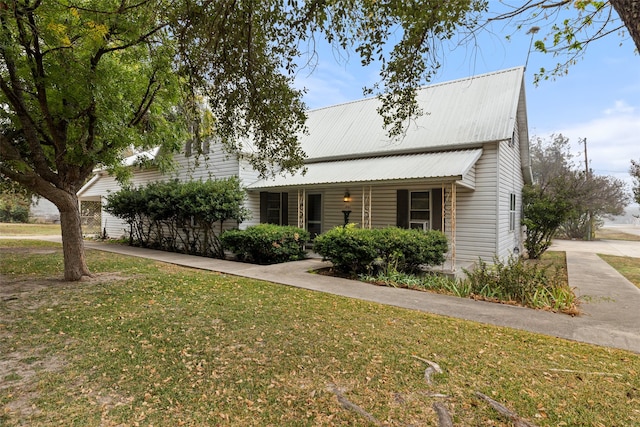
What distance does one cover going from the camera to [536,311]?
5816 millimetres

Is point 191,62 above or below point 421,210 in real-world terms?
above

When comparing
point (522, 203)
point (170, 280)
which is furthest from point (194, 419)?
point (522, 203)

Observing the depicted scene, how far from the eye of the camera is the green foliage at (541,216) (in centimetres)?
1329

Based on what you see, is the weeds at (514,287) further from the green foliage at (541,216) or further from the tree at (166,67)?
the green foliage at (541,216)

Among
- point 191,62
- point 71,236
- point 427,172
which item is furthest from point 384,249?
point 71,236

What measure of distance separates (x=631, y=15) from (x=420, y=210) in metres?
9.18

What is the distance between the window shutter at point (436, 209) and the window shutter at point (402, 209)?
0.86 m

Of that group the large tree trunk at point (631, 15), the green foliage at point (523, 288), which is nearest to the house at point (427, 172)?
the green foliage at point (523, 288)

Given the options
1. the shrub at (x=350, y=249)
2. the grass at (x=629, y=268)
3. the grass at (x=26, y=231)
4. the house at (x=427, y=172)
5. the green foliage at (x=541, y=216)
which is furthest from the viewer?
the grass at (x=26, y=231)

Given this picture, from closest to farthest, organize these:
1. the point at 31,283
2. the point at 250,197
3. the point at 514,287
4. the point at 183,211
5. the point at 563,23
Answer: the point at 563,23 < the point at 514,287 < the point at 31,283 < the point at 183,211 < the point at 250,197

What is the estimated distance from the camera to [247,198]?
12.8 meters

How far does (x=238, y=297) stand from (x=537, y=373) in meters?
4.79

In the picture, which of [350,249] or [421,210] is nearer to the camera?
[350,249]

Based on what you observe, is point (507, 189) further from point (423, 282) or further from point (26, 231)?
point (26, 231)
